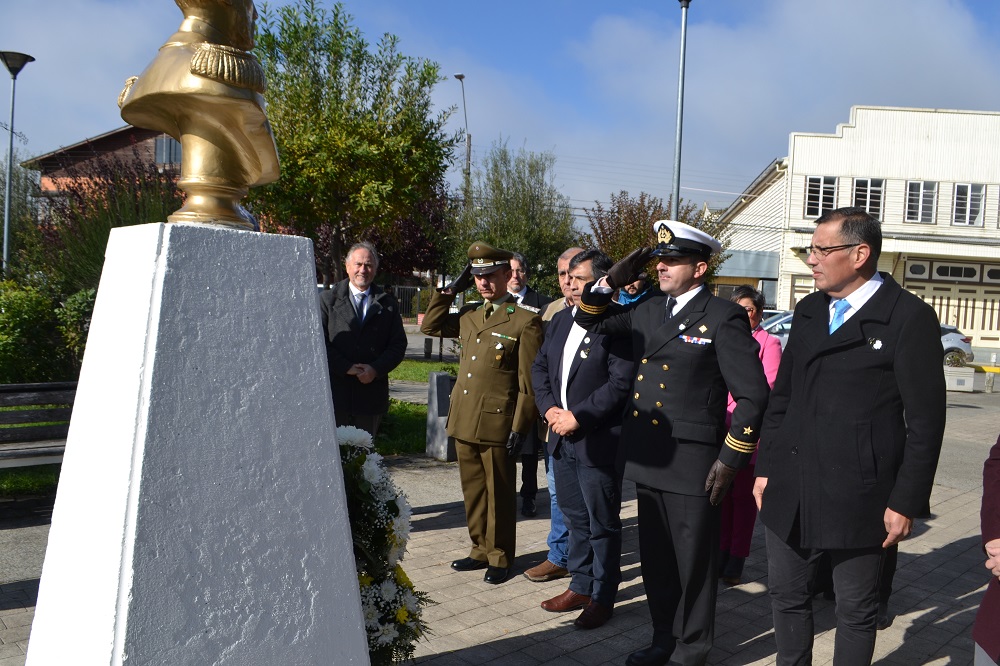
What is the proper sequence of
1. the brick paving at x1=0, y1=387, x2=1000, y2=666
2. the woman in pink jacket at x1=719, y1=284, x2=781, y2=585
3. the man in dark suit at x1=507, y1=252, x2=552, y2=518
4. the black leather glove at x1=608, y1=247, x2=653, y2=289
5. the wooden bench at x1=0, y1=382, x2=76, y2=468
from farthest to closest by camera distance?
the man in dark suit at x1=507, y1=252, x2=552, y2=518 < the wooden bench at x1=0, y1=382, x2=76, y2=468 < the woman in pink jacket at x1=719, y1=284, x2=781, y2=585 < the brick paving at x1=0, y1=387, x2=1000, y2=666 < the black leather glove at x1=608, y1=247, x2=653, y2=289

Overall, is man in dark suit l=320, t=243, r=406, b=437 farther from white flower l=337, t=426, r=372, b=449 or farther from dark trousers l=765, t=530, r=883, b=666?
dark trousers l=765, t=530, r=883, b=666

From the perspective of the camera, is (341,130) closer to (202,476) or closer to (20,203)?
(202,476)

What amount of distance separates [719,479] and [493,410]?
1.80 metres

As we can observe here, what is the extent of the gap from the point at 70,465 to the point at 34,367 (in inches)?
242

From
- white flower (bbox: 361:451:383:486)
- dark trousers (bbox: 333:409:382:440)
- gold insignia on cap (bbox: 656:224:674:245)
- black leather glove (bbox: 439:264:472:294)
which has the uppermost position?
gold insignia on cap (bbox: 656:224:674:245)

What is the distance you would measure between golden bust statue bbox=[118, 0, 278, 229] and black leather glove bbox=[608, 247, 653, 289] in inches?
75.1

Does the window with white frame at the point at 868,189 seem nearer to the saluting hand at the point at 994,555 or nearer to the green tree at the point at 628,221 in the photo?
the green tree at the point at 628,221

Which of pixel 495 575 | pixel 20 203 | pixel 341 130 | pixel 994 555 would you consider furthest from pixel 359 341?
pixel 20 203

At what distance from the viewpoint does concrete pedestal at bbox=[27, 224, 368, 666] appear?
80.1 inches

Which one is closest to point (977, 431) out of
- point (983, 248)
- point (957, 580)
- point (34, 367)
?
point (957, 580)

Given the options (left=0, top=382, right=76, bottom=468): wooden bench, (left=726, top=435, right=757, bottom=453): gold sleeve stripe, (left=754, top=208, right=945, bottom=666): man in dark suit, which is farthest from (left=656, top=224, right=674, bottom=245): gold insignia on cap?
(left=0, top=382, right=76, bottom=468): wooden bench

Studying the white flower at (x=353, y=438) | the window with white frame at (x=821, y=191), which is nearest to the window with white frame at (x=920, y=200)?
the window with white frame at (x=821, y=191)

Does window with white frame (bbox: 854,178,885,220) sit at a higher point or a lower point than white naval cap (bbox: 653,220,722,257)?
higher

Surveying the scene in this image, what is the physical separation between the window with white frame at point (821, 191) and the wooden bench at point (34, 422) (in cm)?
3224
